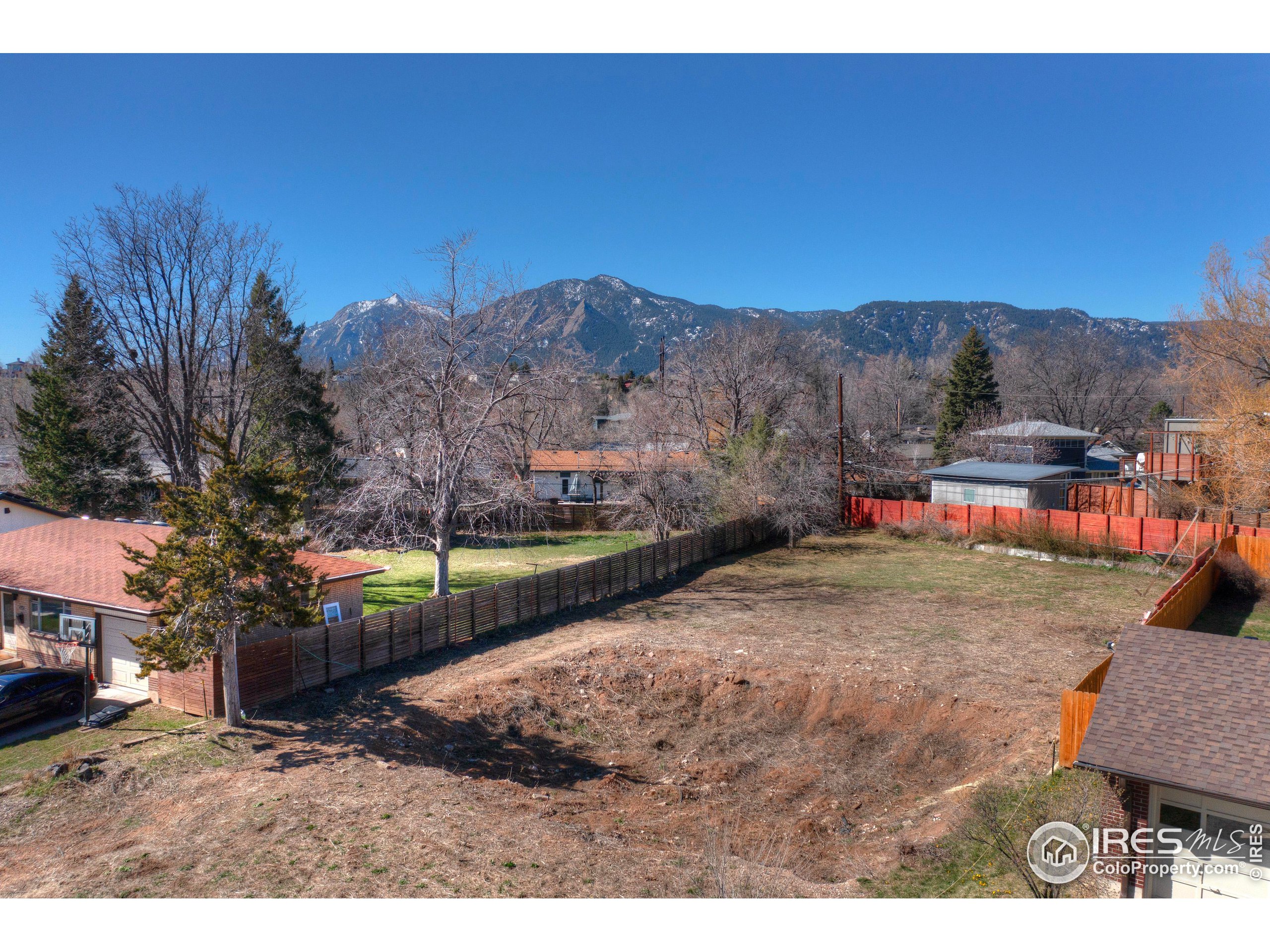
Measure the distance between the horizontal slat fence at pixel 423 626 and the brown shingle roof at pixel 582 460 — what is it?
14.0 meters

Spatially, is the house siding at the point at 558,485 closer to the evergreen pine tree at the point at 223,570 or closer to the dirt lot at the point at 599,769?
the dirt lot at the point at 599,769

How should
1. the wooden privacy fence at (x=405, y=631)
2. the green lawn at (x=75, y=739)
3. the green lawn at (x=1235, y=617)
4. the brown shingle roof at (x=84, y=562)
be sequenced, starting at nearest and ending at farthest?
the green lawn at (x=75, y=739), the wooden privacy fence at (x=405, y=631), the brown shingle roof at (x=84, y=562), the green lawn at (x=1235, y=617)

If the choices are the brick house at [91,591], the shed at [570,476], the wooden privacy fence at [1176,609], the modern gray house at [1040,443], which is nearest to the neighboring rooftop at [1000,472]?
the modern gray house at [1040,443]

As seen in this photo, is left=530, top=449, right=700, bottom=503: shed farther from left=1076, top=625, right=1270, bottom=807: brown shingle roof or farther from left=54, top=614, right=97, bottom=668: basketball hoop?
left=1076, top=625, right=1270, bottom=807: brown shingle roof

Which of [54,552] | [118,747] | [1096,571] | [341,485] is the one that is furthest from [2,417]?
[1096,571]

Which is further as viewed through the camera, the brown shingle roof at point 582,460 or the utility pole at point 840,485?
the brown shingle roof at point 582,460

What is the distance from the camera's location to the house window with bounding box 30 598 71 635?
2133 centimetres

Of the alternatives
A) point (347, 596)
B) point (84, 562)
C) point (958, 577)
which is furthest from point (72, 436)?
point (958, 577)

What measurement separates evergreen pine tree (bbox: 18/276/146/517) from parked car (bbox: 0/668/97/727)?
871 inches

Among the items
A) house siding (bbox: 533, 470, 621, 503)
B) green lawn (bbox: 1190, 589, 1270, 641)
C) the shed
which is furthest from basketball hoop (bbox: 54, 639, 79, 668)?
house siding (bbox: 533, 470, 621, 503)

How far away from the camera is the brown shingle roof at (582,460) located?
45969mm

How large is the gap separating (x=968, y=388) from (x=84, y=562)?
215 ft

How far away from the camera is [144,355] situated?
1310 inches

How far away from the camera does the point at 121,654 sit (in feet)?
63.6
